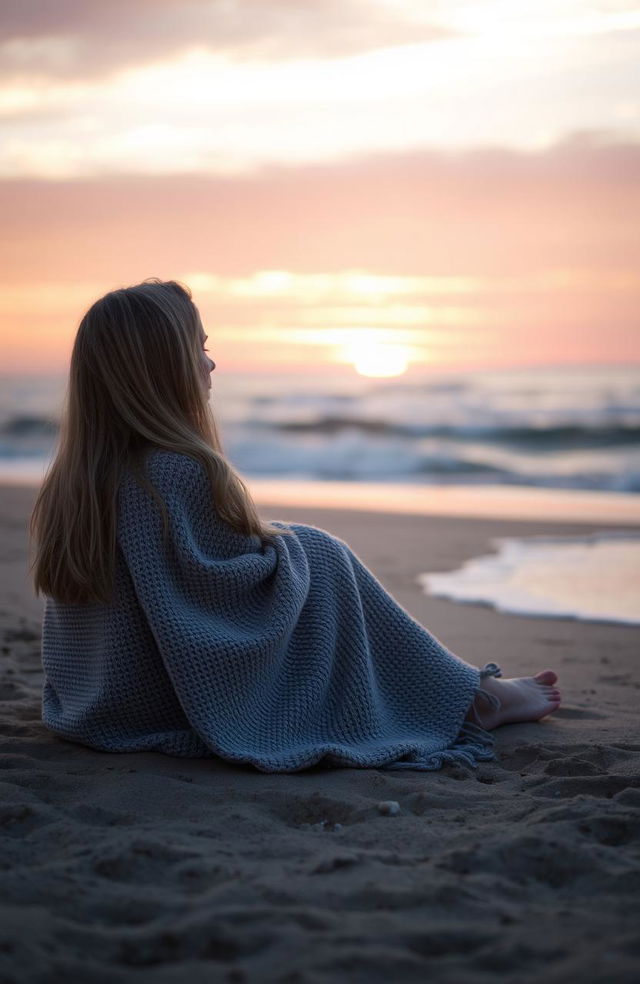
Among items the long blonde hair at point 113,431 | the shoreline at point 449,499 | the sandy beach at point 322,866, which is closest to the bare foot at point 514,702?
the sandy beach at point 322,866

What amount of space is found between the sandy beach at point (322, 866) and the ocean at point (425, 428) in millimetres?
6997

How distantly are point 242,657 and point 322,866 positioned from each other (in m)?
0.87

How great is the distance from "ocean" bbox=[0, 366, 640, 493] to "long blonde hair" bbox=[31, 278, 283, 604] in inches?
260

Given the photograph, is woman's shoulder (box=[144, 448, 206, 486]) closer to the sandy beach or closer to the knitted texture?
the knitted texture

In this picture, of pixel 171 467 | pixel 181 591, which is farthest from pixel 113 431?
pixel 181 591

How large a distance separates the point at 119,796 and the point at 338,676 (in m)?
0.82

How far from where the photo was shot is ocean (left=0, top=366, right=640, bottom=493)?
49.7 ft

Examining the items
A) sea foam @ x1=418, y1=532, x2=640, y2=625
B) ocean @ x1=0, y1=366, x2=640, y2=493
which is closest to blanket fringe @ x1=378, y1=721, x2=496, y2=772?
sea foam @ x1=418, y1=532, x2=640, y2=625

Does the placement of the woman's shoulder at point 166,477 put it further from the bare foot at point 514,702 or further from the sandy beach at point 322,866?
the bare foot at point 514,702

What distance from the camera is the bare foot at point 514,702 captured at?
11.2 feet

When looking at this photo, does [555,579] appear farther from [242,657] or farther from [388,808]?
[388,808]

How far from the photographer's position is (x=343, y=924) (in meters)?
1.88

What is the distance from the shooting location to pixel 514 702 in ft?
11.4

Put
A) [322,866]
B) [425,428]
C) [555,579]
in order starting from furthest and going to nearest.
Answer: [425,428] → [555,579] → [322,866]
